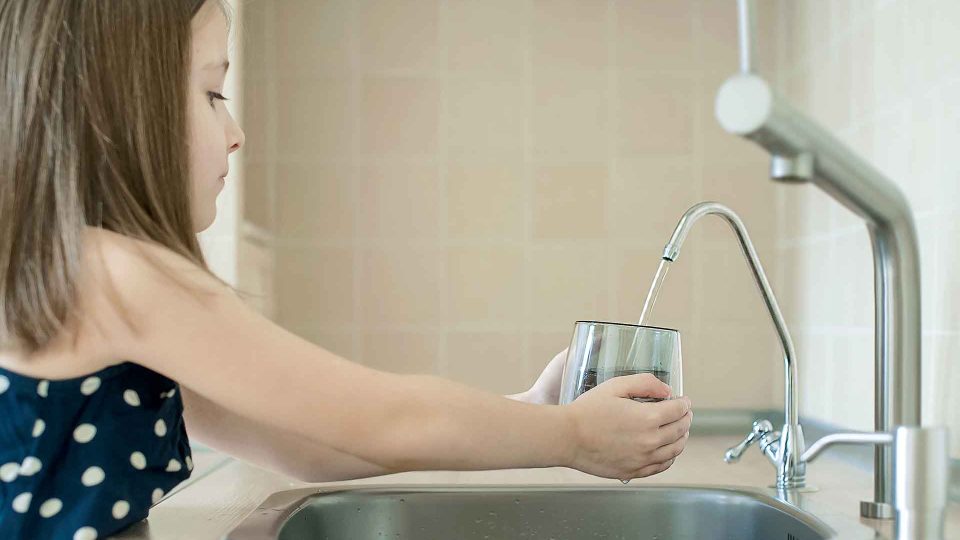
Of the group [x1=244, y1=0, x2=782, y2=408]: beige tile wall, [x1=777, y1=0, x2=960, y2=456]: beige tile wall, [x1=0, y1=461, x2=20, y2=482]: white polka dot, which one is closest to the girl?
[x1=0, y1=461, x2=20, y2=482]: white polka dot

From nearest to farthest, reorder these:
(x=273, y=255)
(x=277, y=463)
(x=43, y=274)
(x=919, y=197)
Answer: (x=43, y=274) → (x=277, y=463) → (x=919, y=197) → (x=273, y=255)

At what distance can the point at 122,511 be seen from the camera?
714 millimetres

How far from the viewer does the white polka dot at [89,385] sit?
0.69 metres

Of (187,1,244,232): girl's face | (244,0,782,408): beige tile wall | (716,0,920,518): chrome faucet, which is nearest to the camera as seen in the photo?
(716,0,920,518): chrome faucet

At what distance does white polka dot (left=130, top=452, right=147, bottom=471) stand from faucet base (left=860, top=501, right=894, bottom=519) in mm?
555

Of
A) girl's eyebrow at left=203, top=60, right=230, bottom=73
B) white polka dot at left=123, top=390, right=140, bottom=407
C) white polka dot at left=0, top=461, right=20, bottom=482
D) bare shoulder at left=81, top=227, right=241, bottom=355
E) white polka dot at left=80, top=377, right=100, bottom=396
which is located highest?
girl's eyebrow at left=203, top=60, right=230, bottom=73

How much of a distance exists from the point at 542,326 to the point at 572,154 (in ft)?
0.98

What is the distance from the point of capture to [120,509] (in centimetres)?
71

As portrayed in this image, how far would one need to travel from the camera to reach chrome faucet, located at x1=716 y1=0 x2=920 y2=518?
19.5 inches

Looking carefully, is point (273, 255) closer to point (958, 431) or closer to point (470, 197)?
point (470, 197)

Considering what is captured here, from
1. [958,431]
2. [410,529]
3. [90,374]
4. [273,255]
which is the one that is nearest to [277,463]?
[410,529]

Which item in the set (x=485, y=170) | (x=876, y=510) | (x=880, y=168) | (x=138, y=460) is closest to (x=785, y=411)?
(x=876, y=510)

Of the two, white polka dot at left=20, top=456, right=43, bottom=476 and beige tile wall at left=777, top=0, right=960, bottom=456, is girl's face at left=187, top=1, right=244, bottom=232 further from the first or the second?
beige tile wall at left=777, top=0, right=960, bottom=456

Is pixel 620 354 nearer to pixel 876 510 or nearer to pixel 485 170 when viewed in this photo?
pixel 876 510
